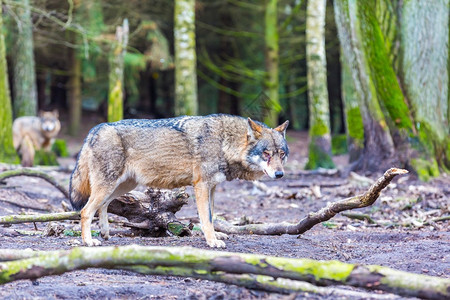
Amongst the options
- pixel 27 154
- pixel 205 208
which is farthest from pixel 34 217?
pixel 27 154

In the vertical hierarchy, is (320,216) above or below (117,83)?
below

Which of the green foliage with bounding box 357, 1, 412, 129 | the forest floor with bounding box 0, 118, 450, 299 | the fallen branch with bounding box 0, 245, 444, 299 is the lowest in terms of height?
the forest floor with bounding box 0, 118, 450, 299

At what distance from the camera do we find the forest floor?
4.36 metres

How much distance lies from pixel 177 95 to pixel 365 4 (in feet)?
20.6

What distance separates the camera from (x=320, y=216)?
20.2 ft

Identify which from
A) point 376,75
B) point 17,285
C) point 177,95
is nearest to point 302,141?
point 177,95

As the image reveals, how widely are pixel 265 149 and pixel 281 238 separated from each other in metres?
1.15

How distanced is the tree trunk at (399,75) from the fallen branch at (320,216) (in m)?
6.40

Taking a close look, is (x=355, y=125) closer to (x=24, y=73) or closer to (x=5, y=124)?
(x=5, y=124)

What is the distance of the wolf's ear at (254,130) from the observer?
6781 mm

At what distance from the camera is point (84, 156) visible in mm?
6820

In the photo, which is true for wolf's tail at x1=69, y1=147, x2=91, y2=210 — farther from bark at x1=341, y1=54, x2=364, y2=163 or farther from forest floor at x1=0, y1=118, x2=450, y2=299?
bark at x1=341, y1=54, x2=364, y2=163

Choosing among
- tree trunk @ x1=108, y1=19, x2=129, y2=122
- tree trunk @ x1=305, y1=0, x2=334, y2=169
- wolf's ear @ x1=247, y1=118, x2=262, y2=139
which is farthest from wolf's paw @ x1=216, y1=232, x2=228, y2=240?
tree trunk @ x1=305, y1=0, x2=334, y2=169

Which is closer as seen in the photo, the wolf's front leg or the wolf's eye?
the wolf's front leg
